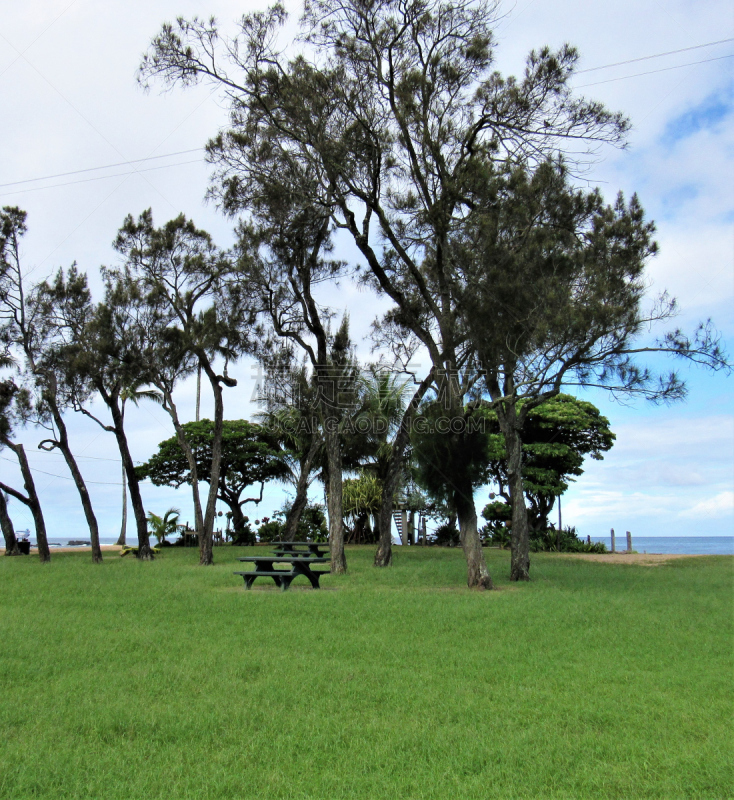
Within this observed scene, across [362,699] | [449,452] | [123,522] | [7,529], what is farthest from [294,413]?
[362,699]

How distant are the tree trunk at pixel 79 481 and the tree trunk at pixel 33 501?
3.41 feet

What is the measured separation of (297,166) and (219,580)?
866cm

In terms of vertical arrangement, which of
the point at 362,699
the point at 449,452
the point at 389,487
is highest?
the point at 449,452

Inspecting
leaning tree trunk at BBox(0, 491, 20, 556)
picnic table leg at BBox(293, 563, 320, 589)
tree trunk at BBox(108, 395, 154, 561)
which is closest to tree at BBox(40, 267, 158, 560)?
tree trunk at BBox(108, 395, 154, 561)

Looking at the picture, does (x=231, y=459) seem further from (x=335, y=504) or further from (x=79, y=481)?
(x=335, y=504)

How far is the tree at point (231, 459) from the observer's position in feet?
88.5

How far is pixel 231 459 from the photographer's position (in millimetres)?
26984

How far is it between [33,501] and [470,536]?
13478 millimetres

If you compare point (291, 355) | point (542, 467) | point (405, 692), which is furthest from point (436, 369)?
point (542, 467)

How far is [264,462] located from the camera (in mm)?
27844

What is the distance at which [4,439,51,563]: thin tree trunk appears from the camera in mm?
19062

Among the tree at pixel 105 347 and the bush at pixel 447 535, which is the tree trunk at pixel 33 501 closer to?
the tree at pixel 105 347

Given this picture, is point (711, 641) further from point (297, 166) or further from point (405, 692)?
point (297, 166)

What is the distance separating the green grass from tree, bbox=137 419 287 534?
17132 mm
